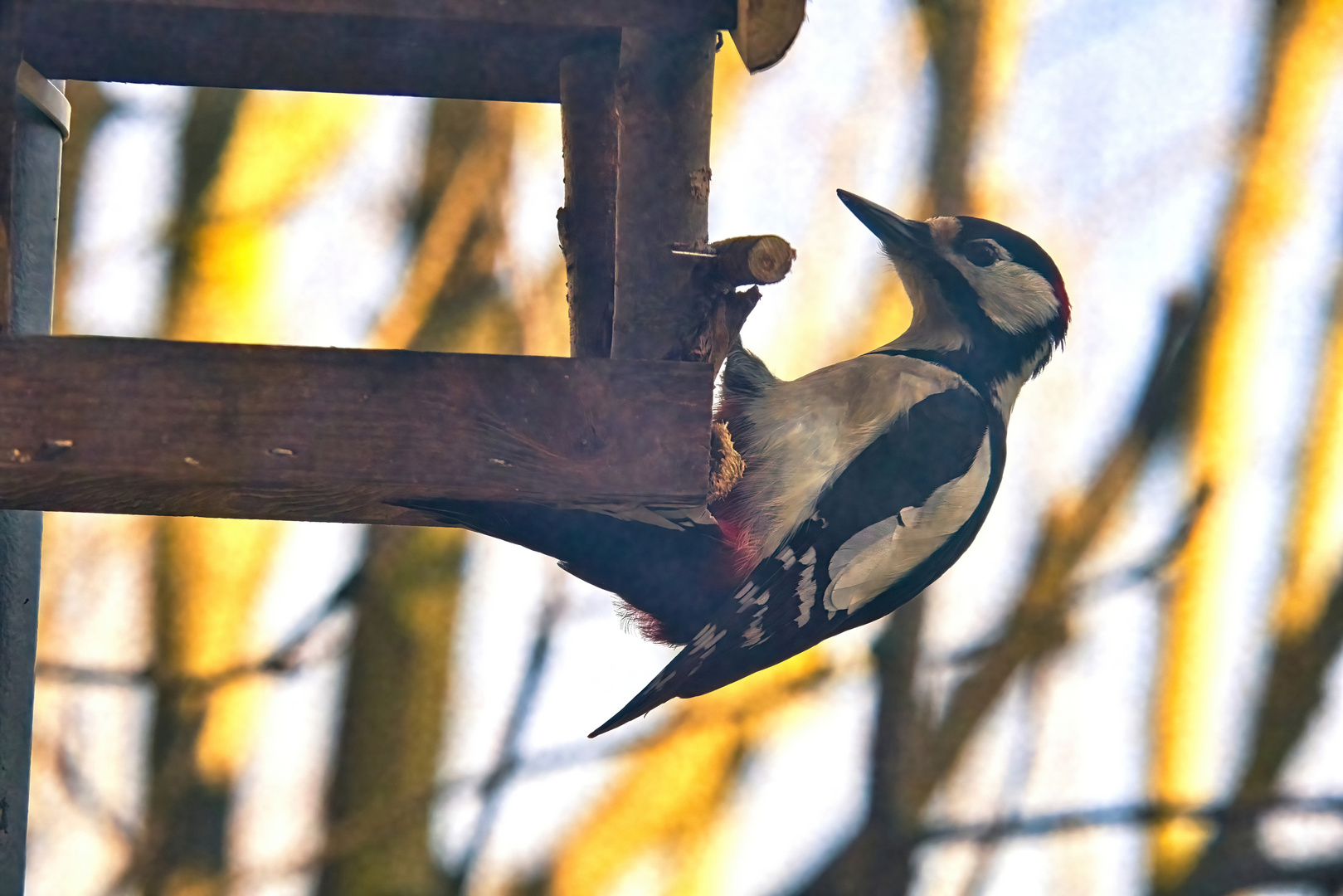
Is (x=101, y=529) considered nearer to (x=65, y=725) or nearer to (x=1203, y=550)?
(x=65, y=725)

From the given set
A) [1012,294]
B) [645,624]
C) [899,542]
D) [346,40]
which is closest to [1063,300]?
[1012,294]

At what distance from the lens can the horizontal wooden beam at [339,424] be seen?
2.95 ft

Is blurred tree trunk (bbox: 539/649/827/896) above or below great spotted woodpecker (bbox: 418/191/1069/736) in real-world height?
below

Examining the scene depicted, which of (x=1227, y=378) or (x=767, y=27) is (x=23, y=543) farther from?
(x=1227, y=378)

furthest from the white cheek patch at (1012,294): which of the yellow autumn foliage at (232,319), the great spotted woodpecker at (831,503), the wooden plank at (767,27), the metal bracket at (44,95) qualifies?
the yellow autumn foliage at (232,319)

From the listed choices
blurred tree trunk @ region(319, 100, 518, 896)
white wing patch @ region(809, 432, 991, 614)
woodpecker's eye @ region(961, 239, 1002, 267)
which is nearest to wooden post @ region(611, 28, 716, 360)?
white wing patch @ region(809, 432, 991, 614)

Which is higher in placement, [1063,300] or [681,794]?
[1063,300]

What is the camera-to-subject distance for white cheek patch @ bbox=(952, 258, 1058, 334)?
180 centimetres

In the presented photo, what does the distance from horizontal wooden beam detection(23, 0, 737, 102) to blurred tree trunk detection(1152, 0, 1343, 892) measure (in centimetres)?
235

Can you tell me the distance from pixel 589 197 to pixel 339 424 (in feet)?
1.62

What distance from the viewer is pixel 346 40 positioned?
1133 millimetres

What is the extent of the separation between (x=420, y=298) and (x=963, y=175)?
136cm

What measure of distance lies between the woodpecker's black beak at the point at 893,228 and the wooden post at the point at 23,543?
3.06 feet

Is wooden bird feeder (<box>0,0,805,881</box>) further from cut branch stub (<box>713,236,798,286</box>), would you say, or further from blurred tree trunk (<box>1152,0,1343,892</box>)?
blurred tree trunk (<box>1152,0,1343,892</box>)
